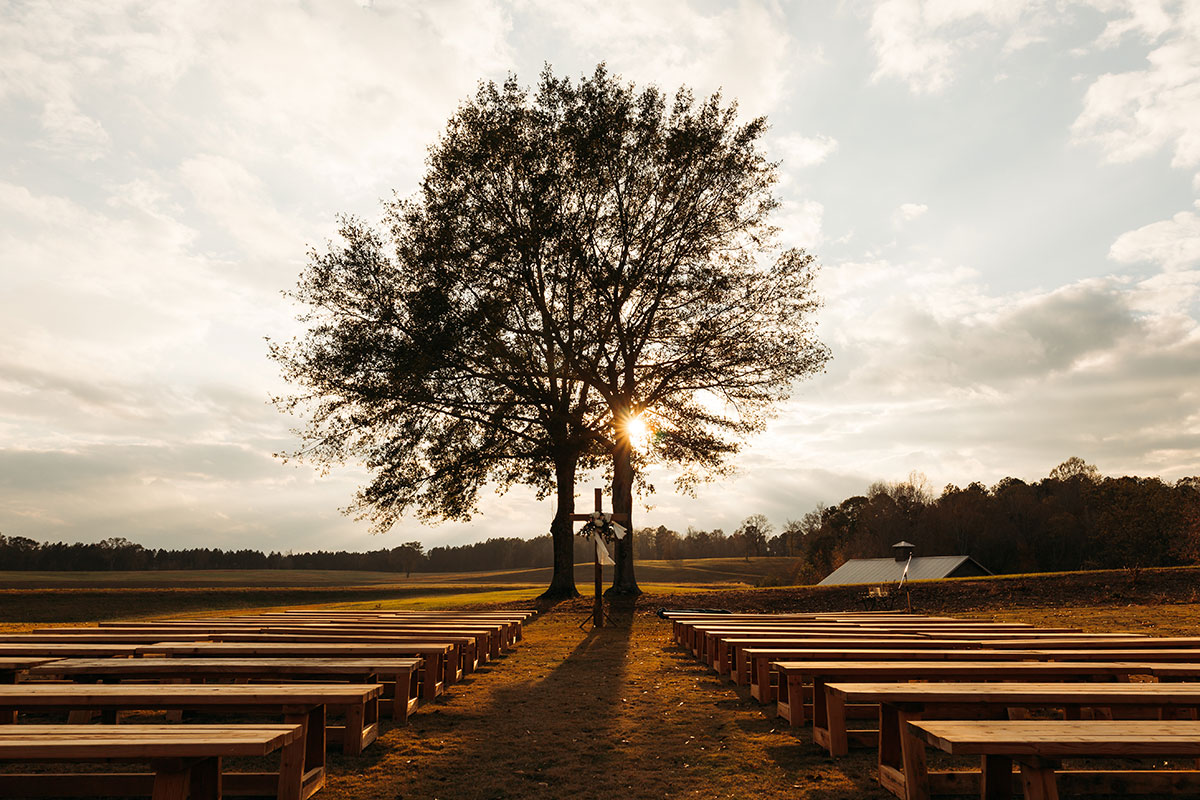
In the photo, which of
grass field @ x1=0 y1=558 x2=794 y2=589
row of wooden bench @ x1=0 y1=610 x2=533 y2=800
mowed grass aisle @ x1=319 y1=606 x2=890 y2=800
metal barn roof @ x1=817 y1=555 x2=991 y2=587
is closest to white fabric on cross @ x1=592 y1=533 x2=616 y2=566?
mowed grass aisle @ x1=319 y1=606 x2=890 y2=800

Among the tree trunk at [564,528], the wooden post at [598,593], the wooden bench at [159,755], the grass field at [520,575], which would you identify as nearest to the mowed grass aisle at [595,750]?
the wooden bench at [159,755]

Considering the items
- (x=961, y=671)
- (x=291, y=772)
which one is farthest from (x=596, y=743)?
(x=961, y=671)

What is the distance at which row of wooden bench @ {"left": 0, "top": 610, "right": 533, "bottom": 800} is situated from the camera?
3.43 m

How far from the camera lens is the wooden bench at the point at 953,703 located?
4293 mm

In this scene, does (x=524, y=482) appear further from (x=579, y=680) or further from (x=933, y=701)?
(x=933, y=701)

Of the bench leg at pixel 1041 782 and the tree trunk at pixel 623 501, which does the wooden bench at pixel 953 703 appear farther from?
the tree trunk at pixel 623 501

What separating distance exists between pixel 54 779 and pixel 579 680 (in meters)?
6.21

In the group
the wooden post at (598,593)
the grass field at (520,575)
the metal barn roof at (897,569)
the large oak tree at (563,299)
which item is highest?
the large oak tree at (563,299)

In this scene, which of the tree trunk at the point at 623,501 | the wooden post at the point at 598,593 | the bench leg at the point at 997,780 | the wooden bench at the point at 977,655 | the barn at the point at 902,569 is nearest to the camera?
the bench leg at the point at 997,780

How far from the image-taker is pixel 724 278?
2319cm

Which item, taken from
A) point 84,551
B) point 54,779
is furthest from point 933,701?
point 84,551

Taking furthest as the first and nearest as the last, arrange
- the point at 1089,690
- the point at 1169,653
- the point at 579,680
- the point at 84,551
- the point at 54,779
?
the point at 84,551, the point at 579,680, the point at 1169,653, the point at 1089,690, the point at 54,779

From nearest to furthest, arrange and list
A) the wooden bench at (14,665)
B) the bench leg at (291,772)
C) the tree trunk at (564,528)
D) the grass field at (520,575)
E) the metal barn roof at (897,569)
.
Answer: the bench leg at (291,772) < the wooden bench at (14,665) < the tree trunk at (564,528) < the metal barn roof at (897,569) < the grass field at (520,575)

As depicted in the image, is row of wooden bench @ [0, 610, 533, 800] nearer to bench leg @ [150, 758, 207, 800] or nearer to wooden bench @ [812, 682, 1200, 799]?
bench leg @ [150, 758, 207, 800]
